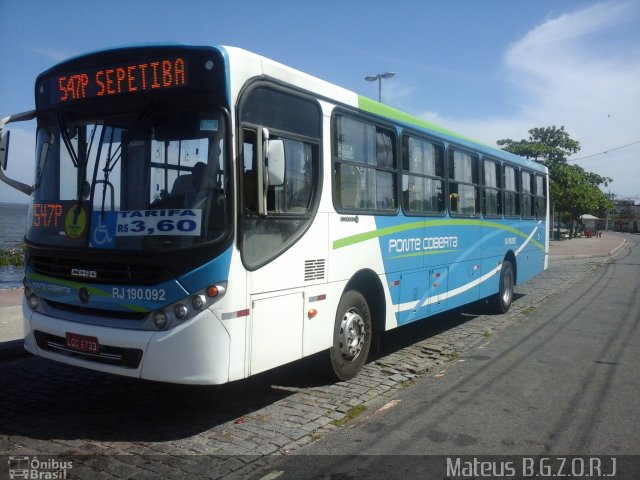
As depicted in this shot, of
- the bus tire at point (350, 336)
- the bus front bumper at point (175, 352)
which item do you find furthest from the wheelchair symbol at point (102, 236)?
the bus tire at point (350, 336)

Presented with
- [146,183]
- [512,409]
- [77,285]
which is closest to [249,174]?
[146,183]

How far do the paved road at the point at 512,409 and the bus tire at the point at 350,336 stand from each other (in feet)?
2.09

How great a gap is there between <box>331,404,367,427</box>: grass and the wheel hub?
0.78 meters

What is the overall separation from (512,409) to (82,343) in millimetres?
4028

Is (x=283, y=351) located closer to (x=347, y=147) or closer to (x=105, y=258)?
(x=105, y=258)

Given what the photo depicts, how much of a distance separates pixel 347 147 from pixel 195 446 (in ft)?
11.0

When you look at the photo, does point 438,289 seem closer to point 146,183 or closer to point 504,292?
point 504,292

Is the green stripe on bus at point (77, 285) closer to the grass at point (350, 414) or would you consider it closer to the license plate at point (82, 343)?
the license plate at point (82, 343)

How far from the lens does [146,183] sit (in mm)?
4492

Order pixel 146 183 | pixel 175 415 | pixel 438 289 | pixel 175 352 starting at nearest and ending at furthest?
pixel 175 352 → pixel 146 183 → pixel 175 415 → pixel 438 289

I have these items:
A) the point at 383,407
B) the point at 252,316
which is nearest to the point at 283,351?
the point at 252,316

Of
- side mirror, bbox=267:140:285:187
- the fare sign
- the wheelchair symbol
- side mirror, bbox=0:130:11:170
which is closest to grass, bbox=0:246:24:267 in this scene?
side mirror, bbox=0:130:11:170

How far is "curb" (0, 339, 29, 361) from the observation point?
6957mm

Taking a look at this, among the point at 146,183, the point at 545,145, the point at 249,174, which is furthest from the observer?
the point at 545,145
